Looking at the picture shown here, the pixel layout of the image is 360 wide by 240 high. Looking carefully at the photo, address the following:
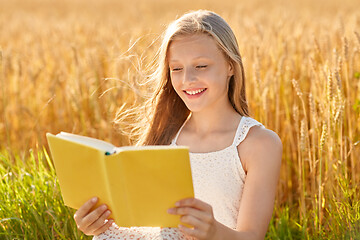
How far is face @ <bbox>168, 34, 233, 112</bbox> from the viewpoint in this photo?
1.62 meters

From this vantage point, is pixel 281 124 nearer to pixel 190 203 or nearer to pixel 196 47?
pixel 196 47

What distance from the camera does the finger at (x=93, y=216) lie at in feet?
4.49

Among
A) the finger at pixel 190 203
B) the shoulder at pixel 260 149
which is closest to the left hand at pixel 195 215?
the finger at pixel 190 203

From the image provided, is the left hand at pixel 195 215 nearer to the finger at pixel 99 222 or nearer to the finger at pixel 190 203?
the finger at pixel 190 203

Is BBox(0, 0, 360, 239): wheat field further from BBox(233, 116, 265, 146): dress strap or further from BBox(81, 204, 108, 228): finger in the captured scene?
BBox(81, 204, 108, 228): finger

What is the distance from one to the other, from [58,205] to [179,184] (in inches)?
40.0

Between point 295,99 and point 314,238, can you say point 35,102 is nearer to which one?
point 295,99

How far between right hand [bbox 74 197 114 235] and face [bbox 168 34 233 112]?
465 mm

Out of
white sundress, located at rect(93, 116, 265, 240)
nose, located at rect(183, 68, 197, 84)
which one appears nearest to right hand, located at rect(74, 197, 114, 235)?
white sundress, located at rect(93, 116, 265, 240)

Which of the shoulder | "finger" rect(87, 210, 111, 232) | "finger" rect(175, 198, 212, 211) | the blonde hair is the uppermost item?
the blonde hair

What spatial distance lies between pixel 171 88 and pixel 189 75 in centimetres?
29

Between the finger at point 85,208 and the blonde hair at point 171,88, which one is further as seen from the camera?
the blonde hair at point 171,88

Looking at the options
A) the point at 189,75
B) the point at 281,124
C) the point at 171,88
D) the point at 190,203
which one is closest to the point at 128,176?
the point at 190,203

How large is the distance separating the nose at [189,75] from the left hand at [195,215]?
463mm
